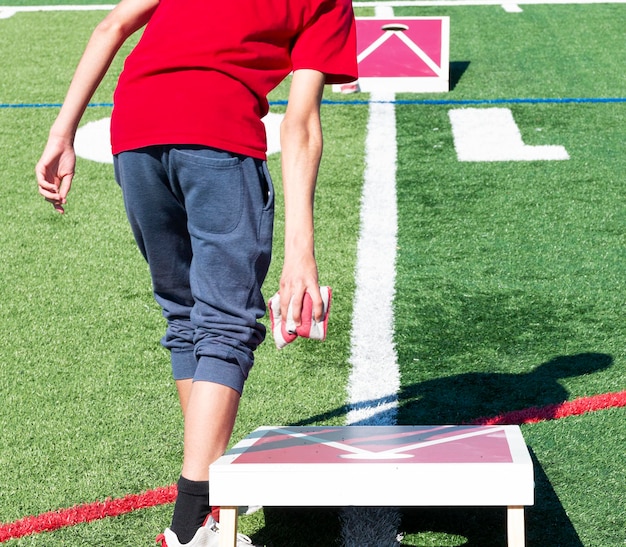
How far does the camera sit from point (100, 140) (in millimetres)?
7230

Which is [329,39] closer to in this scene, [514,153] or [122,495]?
[122,495]

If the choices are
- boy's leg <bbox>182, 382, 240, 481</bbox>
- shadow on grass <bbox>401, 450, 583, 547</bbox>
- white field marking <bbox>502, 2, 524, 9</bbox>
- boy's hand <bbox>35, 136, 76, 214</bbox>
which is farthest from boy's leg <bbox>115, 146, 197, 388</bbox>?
white field marking <bbox>502, 2, 524, 9</bbox>

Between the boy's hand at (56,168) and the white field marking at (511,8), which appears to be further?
the white field marking at (511,8)

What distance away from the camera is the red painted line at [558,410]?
3420 millimetres

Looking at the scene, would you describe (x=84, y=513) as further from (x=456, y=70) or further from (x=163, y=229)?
(x=456, y=70)

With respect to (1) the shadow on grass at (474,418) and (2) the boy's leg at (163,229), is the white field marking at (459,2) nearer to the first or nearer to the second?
(1) the shadow on grass at (474,418)

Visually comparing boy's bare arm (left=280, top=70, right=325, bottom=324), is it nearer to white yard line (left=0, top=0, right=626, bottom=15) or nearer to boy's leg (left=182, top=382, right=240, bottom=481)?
boy's leg (left=182, top=382, right=240, bottom=481)

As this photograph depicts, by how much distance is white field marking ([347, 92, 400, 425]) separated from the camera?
3.66 m

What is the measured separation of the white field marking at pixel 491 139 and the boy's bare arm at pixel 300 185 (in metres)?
4.26

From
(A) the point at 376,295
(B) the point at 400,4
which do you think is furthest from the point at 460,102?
(B) the point at 400,4

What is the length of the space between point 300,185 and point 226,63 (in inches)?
13.9

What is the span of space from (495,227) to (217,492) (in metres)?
3.43

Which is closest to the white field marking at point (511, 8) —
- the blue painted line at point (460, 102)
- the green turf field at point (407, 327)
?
the green turf field at point (407, 327)

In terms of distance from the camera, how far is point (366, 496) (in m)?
2.19
